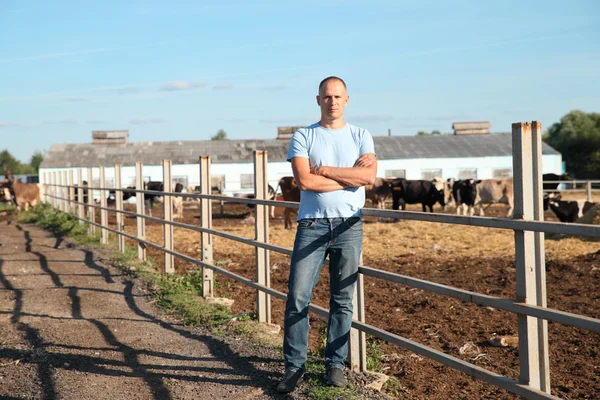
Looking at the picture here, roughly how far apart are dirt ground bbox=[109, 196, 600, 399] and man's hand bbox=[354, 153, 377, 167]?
5.61 feet

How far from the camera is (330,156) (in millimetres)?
4613

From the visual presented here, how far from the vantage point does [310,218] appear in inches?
180

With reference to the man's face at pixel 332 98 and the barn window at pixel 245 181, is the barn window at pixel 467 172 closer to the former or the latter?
the barn window at pixel 245 181

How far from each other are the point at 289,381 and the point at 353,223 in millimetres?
1048

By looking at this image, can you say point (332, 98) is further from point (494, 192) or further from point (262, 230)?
point (494, 192)

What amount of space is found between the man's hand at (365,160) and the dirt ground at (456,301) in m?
1.71

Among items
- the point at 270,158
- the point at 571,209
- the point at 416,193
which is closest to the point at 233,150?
Answer: the point at 270,158

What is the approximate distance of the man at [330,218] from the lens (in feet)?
14.9

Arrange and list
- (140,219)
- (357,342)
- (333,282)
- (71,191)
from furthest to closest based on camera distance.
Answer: (71,191) < (140,219) < (357,342) < (333,282)

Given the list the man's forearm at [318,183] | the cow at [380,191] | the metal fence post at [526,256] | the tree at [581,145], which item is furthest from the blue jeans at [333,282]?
the tree at [581,145]

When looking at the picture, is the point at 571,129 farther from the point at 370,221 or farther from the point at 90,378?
the point at 90,378

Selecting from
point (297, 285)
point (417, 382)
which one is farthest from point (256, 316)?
point (297, 285)

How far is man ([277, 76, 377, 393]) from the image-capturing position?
4535mm

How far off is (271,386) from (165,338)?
72.5 inches
